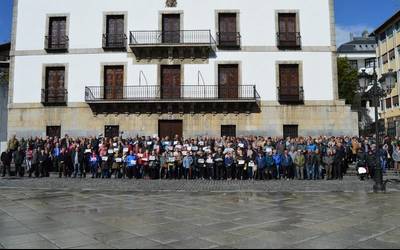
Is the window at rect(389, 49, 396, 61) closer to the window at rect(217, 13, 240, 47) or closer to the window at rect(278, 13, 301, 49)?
the window at rect(278, 13, 301, 49)

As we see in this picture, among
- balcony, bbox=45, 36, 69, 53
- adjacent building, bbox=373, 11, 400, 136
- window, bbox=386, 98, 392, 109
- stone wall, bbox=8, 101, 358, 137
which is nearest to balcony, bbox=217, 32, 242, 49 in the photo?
stone wall, bbox=8, 101, 358, 137

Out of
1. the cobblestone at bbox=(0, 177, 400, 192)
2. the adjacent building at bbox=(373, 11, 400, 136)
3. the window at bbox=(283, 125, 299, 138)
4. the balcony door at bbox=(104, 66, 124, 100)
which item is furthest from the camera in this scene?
the adjacent building at bbox=(373, 11, 400, 136)

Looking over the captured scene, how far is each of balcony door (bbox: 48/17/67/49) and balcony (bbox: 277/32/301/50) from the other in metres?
13.2

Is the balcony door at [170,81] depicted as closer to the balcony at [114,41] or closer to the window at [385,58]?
the balcony at [114,41]

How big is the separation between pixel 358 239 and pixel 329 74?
742 inches

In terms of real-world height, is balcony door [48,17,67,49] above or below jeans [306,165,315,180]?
above

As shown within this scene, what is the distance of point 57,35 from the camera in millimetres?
24438

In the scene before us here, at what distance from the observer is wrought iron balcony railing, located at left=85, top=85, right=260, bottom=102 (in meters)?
23.3

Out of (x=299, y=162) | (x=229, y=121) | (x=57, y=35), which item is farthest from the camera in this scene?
(x=57, y=35)

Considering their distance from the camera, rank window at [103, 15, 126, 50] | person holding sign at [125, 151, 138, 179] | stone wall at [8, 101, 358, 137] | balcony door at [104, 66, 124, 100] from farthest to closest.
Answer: window at [103, 15, 126, 50]
balcony door at [104, 66, 124, 100]
stone wall at [8, 101, 358, 137]
person holding sign at [125, 151, 138, 179]

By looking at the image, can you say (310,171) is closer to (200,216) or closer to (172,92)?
(200,216)

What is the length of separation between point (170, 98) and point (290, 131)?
24.4ft

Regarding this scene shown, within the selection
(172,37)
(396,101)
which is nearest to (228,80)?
(172,37)

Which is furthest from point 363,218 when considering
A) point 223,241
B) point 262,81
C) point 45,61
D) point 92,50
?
point 45,61
